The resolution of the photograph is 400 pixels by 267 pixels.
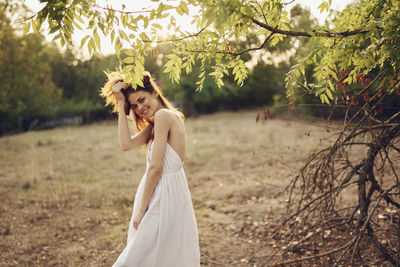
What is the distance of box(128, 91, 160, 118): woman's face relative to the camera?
8.95ft

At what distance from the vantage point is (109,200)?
633 centimetres

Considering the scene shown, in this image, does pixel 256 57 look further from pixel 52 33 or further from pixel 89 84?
pixel 89 84

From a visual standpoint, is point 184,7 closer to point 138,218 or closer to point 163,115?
point 163,115

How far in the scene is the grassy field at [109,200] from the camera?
4.24 meters

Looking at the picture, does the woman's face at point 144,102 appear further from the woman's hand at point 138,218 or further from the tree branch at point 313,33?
the tree branch at point 313,33

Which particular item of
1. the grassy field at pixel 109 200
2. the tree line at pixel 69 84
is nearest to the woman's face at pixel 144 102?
the tree line at pixel 69 84

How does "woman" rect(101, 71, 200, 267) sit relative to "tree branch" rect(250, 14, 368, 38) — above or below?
below

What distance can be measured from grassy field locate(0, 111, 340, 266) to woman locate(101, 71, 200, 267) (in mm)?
1352

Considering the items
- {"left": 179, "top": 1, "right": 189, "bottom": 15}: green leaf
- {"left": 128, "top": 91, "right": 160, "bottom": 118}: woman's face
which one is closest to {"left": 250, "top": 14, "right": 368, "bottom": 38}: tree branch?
{"left": 179, "top": 1, "right": 189, "bottom": 15}: green leaf

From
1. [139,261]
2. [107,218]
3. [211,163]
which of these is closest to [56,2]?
[139,261]

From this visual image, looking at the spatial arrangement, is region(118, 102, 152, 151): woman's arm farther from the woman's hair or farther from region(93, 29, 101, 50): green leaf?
region(93, 29, 101, 50): green leaf

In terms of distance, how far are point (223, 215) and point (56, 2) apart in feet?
14.6

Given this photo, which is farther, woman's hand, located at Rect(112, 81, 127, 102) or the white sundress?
woman's hand, located at Rect(112, 81, 127, 102)

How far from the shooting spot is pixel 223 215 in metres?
5.46
